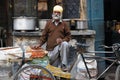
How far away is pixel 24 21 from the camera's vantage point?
1045 centimetres

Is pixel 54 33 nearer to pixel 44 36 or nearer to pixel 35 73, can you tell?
pixel 44 36

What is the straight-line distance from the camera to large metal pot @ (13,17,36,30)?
412 inches

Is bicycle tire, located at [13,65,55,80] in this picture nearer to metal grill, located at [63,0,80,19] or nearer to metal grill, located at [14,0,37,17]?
metal grill, located at [14,0,37,17]

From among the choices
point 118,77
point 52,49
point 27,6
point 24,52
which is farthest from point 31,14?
point 118,77

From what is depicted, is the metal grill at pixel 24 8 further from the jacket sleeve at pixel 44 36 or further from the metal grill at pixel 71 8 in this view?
the jacket sleeve at pixel 44 36

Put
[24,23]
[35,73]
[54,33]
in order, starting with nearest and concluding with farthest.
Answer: [35,73], [54,33], [24,23]

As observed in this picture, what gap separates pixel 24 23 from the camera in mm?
10477

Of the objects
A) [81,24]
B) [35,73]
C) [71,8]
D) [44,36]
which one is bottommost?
[35,73]

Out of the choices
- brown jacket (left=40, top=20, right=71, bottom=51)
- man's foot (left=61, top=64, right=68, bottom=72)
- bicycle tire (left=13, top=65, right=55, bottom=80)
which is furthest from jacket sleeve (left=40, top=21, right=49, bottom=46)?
bicycle tire (left=13, top=65, right=55, bottom=80)

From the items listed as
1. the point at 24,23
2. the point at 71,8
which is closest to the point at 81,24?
the point at 71,8

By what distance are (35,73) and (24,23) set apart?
9.04ft

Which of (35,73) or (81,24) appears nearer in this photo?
(35,73)

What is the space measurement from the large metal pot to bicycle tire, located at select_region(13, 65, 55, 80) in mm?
2698

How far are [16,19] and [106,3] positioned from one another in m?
3.62
